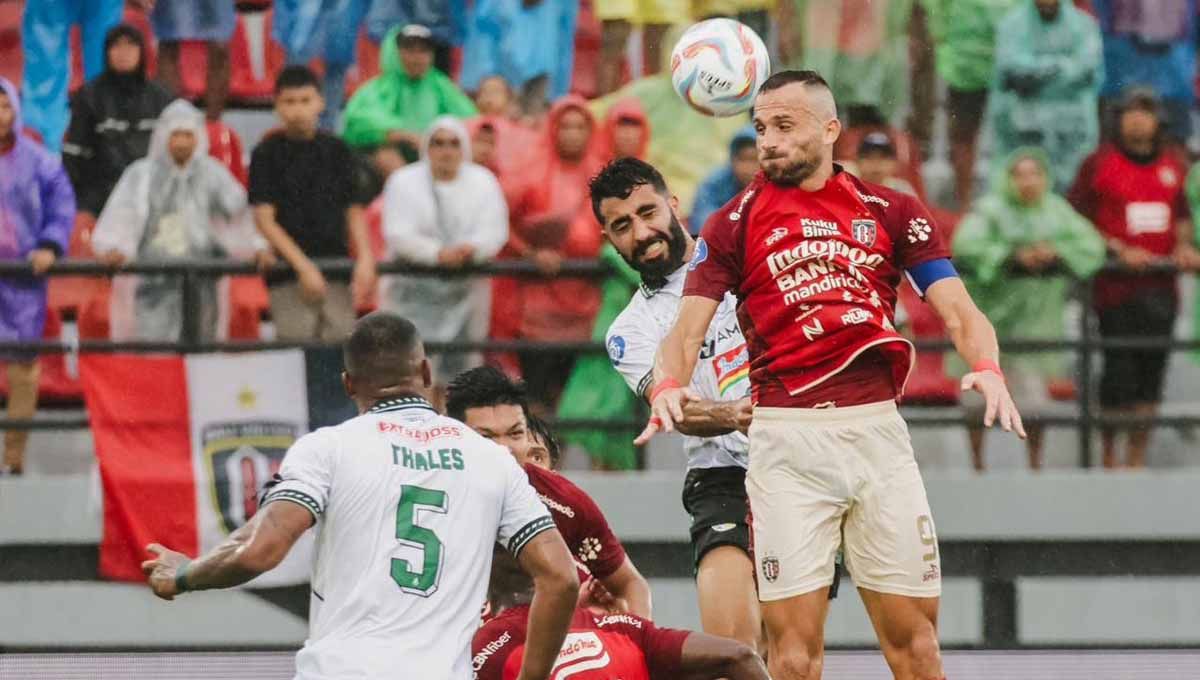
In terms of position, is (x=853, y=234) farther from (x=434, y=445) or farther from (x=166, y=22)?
(x=166, y=22)

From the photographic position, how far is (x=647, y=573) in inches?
444

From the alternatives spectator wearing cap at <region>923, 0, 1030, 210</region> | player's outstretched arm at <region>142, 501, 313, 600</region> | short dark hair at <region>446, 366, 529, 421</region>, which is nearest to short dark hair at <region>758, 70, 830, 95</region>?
short dark hair at <region>446, 366, 529, 421</region>

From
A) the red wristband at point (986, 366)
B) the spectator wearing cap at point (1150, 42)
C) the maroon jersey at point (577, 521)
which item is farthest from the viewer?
the spectator wearing cap at point (1150, 42)

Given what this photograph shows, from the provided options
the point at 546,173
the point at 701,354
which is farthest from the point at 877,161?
the point at 701,354

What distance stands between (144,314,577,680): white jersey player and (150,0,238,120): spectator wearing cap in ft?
22.2

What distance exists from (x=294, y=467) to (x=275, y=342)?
217 inches

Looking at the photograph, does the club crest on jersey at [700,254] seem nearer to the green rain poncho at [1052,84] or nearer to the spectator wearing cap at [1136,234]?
the spectator wearing cap at [1136,234]

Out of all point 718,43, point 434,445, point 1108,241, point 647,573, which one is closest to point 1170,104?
point 1108,241

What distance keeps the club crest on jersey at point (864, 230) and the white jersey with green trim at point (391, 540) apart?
167cm

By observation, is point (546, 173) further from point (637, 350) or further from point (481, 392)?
point (481, 392)

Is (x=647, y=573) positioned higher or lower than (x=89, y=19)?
lower

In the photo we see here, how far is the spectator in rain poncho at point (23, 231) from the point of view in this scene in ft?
36.8

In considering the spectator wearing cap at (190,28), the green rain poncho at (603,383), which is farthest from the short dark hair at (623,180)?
the spectator wearing cap at (190,28)

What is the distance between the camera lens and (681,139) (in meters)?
11.4
